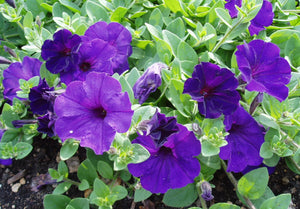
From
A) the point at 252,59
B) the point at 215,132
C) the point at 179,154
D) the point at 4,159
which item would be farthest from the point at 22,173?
the point at 252,59

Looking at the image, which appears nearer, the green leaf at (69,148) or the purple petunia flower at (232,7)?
the green leaf at (69,148)

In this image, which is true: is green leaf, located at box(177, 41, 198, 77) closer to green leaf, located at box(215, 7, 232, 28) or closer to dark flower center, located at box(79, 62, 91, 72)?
green leaf, located at box(215, 7, 232, 28)

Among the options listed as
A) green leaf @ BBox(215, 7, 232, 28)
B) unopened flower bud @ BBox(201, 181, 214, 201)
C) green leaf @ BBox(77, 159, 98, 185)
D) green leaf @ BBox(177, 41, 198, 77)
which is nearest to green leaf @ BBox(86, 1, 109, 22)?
green leaf @ BBox(177, 41, 198, 77)

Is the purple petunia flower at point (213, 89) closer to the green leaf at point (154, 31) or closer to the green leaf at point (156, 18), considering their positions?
the green leaf at point (154, 31)

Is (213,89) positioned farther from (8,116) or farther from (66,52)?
(8,116)

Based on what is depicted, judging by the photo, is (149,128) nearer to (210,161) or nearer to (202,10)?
(210,161)

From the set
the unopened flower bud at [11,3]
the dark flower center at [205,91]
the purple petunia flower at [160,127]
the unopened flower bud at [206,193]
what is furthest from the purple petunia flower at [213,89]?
the unopened flower bud at [11,3]

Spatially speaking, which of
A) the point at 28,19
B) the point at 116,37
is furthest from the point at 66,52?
the point at 28,19
